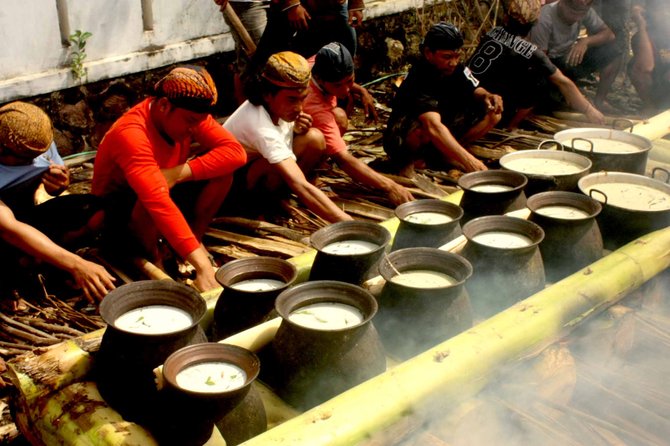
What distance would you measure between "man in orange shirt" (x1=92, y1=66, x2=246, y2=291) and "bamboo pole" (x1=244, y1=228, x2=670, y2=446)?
4.49 ft

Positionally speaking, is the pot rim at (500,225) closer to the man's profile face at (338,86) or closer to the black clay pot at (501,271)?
the black clay pot at (501,271)

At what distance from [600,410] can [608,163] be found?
1.74 m

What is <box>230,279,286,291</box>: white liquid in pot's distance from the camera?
2982mm

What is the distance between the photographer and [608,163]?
176 inches

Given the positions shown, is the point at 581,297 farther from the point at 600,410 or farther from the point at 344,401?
the point at 344,401

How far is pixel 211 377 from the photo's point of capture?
2.41 m

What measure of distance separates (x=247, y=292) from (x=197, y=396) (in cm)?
69

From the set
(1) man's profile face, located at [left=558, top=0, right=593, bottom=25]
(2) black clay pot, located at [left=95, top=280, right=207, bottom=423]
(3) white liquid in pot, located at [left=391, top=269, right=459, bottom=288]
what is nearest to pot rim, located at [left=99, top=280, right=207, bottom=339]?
(2) black clay pot, located at [left=95, top=280, right=207, bottom=423]

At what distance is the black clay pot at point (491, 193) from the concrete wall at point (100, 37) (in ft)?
9.98

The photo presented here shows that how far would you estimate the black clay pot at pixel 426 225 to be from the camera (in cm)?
342

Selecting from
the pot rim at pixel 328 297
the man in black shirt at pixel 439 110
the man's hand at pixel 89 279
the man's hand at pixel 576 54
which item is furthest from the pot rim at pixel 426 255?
the man's hand at pixel 576 54

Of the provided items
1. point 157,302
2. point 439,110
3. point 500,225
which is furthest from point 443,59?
point 157,302

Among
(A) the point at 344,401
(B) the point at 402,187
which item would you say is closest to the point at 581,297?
(A) the point at 344,401

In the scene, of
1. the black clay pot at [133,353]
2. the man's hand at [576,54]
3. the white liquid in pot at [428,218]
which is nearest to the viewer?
the black clay pot at [133,353]
